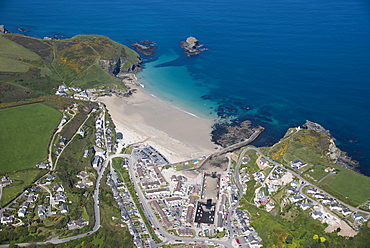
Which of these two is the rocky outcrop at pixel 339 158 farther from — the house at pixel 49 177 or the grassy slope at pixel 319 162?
the house at pixel 49 177

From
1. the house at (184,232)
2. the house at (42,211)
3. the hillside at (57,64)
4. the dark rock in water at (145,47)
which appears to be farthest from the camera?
the dark rock in water at (145,47)

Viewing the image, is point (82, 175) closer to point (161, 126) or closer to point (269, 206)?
point (161, 126)

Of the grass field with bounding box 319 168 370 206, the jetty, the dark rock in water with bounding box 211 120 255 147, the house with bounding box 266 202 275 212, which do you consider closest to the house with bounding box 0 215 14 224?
the jetty

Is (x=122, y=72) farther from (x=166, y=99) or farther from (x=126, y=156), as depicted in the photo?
(x=126, y=156)

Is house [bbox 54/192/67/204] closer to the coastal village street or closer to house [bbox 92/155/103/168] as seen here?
the coastal village street

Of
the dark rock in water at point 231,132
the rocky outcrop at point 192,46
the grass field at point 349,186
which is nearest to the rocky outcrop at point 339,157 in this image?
the grass field at point 349,186

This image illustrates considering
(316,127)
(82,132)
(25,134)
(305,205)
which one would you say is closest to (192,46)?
(316,127)

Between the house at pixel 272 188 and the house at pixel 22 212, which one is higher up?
the house at pixel 272 188
